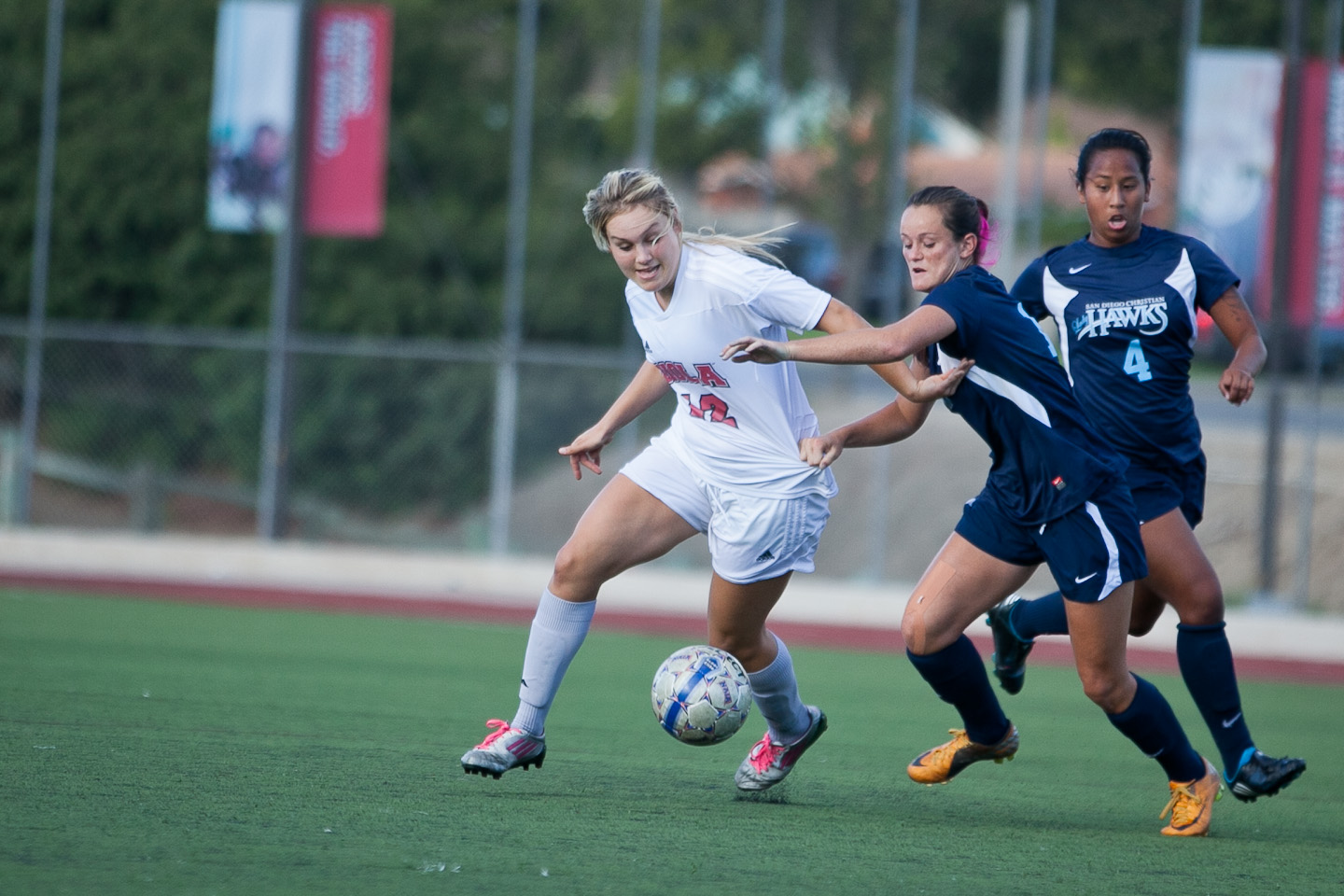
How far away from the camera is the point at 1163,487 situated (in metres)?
5.14

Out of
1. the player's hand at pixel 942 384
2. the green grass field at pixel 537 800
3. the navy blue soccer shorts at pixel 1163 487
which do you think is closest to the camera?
the green grass field at pixel 537 800

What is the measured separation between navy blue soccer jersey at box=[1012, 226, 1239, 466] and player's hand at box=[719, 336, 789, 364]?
1371 millimetres

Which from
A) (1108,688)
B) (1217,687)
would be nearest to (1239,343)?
(1217,687)

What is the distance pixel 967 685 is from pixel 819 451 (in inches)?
41.3

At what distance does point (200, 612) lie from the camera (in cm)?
1081

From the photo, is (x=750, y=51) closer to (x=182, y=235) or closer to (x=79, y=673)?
(x=182, y=235)

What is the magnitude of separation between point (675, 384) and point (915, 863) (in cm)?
171

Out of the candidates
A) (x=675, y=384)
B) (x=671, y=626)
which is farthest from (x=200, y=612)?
(x=675, y=384)

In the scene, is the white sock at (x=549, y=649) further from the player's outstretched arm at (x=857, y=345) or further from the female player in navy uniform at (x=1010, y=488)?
Result: the player's outstretched arm at (x=857, y=345)

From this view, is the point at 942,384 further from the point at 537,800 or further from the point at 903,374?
the point at 537,800

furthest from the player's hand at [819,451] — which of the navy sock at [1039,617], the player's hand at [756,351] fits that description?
the navy sock at [1039,617]

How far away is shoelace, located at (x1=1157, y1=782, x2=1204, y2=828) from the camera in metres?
4.93

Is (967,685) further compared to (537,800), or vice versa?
(967,685)

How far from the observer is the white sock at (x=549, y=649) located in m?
5.02
